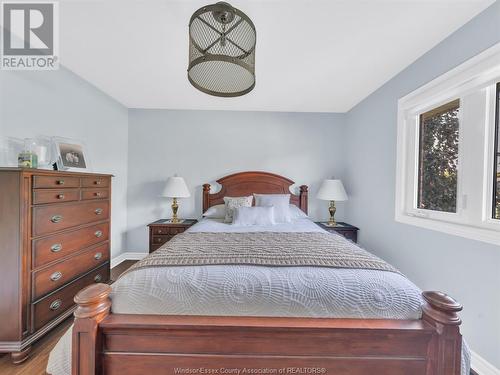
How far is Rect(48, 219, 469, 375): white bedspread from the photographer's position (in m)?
1.03

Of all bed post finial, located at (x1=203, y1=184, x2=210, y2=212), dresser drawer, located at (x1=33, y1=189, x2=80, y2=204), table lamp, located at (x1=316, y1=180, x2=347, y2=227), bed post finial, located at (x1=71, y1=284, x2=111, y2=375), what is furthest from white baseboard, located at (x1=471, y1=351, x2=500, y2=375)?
dresser drawer, located at (x1=33, y1=189, x2=80, y2=204)

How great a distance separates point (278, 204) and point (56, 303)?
2.30 meters

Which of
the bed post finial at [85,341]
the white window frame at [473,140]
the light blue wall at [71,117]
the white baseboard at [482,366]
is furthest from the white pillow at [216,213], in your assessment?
the white baseboard at [482,366]

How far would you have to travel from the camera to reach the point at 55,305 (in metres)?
1.61

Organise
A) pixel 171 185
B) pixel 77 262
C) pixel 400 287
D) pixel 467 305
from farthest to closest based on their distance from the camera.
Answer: pixel 171 185
pixel 77 262
pixel 467 305
pixel 400 287

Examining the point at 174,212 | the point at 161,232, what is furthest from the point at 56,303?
the point at 174,212

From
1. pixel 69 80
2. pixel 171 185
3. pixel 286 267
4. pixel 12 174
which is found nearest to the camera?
pixel 286 267

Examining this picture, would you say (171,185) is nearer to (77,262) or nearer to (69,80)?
(77,262)

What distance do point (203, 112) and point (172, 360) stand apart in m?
3.03

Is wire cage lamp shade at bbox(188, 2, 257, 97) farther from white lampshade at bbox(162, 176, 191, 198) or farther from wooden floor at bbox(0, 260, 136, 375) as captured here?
wooden floor at bbox(0, 260, 136, 375)

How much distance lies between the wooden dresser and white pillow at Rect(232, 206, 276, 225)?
1.47 metres

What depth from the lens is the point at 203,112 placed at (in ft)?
10.7

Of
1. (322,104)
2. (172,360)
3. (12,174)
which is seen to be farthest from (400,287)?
(322,104)

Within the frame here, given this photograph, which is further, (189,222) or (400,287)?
(189,222)
